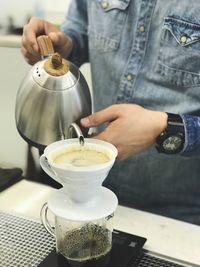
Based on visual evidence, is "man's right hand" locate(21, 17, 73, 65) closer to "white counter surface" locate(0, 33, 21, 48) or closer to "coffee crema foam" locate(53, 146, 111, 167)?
"coffee crema foam" locate(53, 146, 111, 167)

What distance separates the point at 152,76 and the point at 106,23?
6.4 inches

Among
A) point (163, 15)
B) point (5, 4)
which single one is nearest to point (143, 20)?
point (163, 15)

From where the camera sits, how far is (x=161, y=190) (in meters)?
0.93

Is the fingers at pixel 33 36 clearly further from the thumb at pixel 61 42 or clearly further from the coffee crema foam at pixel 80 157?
the coffee crema foam at pixel 80 157

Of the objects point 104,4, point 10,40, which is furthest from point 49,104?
point 10,40

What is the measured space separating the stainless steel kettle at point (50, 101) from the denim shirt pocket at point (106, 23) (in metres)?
0.22

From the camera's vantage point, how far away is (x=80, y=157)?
56 cm

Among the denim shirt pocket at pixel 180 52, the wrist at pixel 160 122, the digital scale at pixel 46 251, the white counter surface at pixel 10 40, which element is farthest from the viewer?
the white counter surface at pixel 10 40

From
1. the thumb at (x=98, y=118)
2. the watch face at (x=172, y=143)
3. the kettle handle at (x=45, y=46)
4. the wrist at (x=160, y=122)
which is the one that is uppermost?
the kettle handle at (x=45, y=46)

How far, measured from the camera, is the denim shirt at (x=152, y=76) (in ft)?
2.78

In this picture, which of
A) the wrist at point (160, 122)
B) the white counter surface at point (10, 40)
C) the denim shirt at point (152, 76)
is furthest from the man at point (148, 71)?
the white counter surface at point (10, 40)

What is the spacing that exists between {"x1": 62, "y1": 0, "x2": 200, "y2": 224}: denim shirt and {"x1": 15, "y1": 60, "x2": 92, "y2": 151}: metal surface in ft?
0.64

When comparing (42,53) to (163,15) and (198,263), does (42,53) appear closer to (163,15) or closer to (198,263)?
(163,15)

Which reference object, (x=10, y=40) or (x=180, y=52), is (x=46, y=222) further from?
(x=10, y=40)
